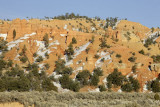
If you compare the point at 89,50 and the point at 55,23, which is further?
the point at 55,23

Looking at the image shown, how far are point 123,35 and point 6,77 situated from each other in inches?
1538

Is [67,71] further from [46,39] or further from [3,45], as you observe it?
[3,45]

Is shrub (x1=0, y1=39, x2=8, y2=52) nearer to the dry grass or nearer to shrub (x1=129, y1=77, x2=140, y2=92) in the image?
shrub (x1=129, y1=77, x2=140, y2=92)

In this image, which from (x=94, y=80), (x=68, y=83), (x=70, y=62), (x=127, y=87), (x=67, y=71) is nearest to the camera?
(x=127, y=87)

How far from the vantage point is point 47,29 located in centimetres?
6347

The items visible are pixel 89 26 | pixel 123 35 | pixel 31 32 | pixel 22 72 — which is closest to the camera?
pixel 22 72

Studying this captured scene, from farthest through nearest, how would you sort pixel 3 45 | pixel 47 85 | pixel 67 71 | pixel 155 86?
pixel 3 45
pixel 67 71
pixel 155 86
pixel 47 85

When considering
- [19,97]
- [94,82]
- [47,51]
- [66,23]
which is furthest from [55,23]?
[19,97]

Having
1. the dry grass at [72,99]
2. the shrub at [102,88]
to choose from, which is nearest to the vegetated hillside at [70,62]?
the shrub at [102,88]

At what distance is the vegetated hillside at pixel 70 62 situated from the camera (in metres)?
43.4

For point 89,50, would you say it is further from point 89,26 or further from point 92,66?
point 89,26

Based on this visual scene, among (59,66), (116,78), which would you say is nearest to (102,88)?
(116,78)

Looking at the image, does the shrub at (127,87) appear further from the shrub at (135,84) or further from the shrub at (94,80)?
the shrub at (94,80)

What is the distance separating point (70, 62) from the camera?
169ft
